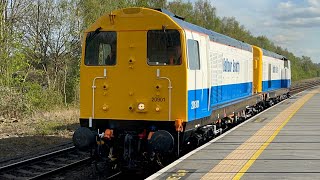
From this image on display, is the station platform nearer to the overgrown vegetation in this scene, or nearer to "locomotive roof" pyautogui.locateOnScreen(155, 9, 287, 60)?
"locomotive roof" pyautogui.locateOnScreen(155, 9, 287, 60)

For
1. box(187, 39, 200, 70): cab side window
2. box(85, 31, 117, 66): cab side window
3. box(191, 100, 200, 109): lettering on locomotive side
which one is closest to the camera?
box(187, 39, 200, 70): cab side window

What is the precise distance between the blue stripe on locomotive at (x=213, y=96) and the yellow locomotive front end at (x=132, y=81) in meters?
0.55

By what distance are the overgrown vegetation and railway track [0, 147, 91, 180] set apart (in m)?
9.56

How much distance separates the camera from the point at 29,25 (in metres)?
30.5

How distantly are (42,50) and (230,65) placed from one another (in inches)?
845

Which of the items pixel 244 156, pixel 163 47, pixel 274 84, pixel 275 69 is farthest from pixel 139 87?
pixel 275 69

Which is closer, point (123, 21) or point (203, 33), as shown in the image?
point (123, 21)

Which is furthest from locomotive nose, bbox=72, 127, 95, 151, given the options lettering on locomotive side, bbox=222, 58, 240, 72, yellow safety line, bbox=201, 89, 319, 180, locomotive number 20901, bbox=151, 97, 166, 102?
lettering on locomotive side, bbox=222, 58, 240, 72

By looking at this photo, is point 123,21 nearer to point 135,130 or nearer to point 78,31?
point 135,130

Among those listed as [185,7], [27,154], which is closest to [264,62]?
[27,154]

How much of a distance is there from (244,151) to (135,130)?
8.76ft

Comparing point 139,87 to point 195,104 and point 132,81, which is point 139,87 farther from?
point 195,104

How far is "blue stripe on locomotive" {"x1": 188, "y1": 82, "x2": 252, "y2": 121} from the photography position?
959 centimetres

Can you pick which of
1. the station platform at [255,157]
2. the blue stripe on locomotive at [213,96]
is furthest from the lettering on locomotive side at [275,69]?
the station platform at [255,157]
